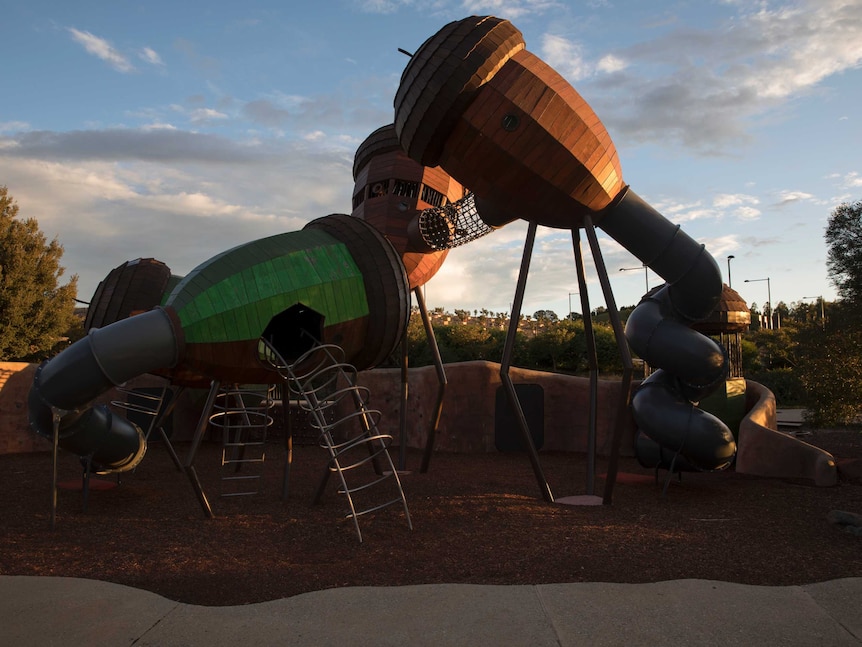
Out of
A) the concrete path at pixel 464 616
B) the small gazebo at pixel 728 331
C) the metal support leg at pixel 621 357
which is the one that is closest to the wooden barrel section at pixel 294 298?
the metal support leg at pixel 621 357

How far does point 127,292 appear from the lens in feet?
41.2

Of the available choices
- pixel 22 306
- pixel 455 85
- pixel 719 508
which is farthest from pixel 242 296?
pixel 22 306

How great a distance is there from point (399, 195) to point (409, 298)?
3.34m

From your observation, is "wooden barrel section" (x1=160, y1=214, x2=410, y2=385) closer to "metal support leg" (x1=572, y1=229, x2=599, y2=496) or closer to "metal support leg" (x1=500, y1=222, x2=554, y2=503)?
"metal support leg" (x1=500, y1=222, x2=554, y2=503)

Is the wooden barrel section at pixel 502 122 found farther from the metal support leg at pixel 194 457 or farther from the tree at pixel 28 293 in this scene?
the tree at pixel 28 293

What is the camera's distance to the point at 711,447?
9789mm

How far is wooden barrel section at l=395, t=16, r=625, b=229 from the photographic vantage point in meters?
8.55

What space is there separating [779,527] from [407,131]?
6.79m

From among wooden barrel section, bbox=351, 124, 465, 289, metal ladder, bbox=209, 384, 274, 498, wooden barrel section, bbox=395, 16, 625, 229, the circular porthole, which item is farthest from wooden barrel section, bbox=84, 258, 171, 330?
the circular porthole

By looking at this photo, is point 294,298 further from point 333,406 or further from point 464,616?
point 464,616

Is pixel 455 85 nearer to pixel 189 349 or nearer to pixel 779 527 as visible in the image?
pixel 189 349

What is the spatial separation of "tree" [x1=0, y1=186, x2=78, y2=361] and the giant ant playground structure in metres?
18.2

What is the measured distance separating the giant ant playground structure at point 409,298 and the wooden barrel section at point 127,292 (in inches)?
95.5

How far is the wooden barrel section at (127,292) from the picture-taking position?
12406 millimetres
